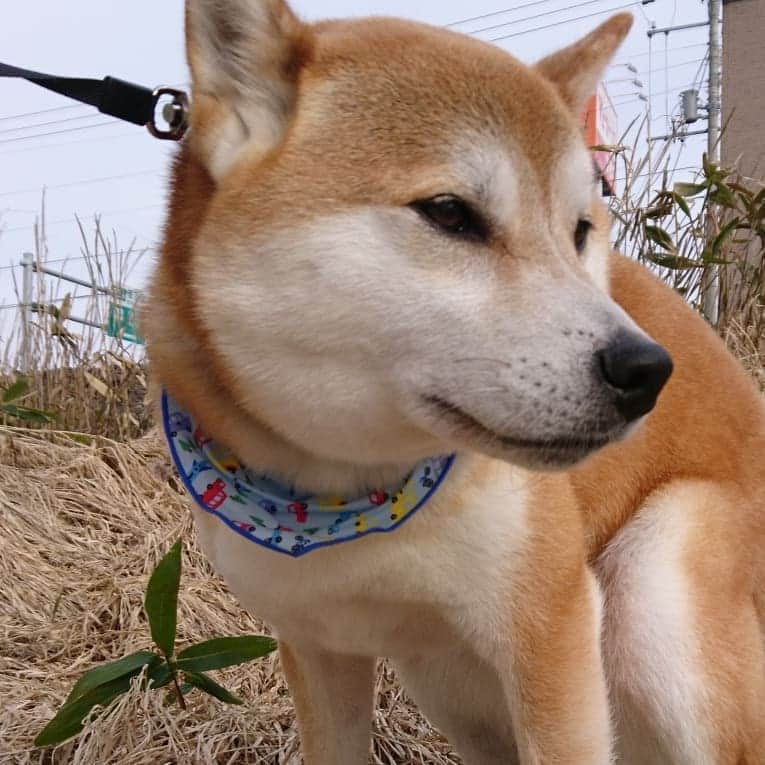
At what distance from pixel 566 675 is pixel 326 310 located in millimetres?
754

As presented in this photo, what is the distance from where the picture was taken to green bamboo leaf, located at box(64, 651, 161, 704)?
2.00 meters

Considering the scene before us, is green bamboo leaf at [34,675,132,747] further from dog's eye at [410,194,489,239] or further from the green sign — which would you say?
the green sign

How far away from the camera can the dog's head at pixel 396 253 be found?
1.28m

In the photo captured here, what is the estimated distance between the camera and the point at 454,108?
1387mm

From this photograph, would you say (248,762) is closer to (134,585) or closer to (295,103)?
(134,585)

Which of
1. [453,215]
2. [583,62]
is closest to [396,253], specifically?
[453,215]

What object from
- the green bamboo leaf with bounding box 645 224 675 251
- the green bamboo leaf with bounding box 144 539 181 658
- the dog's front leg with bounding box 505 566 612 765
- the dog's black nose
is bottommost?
the green bamboo leaf with bounding box 144 539 181 658

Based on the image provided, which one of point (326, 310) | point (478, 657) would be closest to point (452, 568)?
point (478, 657)

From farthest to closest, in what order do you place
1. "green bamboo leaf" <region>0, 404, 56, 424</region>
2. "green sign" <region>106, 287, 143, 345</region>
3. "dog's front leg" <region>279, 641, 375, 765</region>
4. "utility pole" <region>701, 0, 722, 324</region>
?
"green sign" <region>106, 287, 143, 345</region> < "utility pole" <region>701, 0, 722, 324</region> < "green bamboo leaf" <region>0, 404, 56, 424</region> < "dog's front leg" <region>279, 641, 375, 765</region>

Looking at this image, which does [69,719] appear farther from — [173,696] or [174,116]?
[174,116]

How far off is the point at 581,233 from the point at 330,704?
1065 millimetres

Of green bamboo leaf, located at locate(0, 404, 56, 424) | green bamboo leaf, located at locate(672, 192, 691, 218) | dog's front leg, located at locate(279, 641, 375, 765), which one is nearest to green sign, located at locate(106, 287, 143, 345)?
green bamboo leaf, located at locate(0, 404, 56, 424)

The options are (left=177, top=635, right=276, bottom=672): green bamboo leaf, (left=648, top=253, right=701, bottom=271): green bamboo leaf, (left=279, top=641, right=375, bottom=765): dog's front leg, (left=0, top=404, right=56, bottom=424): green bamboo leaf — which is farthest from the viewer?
(left=648, top=253, right=701, bottom=271): green bamboo leaf

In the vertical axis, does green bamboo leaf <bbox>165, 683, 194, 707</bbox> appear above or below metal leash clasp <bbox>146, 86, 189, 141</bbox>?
below
